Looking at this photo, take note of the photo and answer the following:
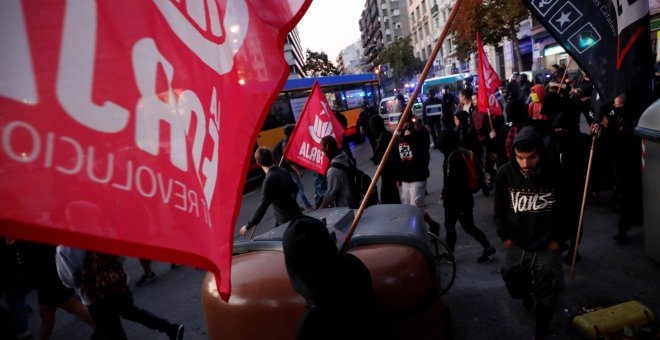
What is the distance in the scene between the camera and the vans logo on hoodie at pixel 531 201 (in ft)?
9.48

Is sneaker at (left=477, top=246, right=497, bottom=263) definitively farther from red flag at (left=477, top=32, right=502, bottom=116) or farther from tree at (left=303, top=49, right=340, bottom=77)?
tree at (left=303, top=49, right=340, bottom=77)

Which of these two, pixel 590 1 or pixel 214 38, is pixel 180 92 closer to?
pixel 214 38

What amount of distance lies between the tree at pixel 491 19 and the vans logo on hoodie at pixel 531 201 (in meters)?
25.7

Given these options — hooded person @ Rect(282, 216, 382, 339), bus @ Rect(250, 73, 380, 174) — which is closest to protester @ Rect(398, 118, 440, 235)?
hooded person @ Rect(282, 216, 382, 339)

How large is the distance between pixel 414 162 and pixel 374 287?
9.18 feet

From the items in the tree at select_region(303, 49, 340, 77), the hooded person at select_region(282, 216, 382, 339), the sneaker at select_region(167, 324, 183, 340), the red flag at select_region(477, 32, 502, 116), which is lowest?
the sneaker at select_region(167, 324, 183, 340)

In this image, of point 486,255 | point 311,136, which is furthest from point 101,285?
point 486,255

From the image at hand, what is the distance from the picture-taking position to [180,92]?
1.24 m

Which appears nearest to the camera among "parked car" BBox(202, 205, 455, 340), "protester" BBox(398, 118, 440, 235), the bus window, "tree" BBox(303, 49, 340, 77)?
"parked car" BBox(202, 205, 455, 340)

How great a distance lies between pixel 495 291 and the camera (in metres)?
3.92

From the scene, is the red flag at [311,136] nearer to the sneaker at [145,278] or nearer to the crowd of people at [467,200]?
the crowd of people at [467,200]

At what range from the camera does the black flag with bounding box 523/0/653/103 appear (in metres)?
2.88

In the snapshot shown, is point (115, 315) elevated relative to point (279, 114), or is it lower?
lower

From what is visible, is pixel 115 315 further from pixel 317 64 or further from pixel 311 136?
pixel 317 64
